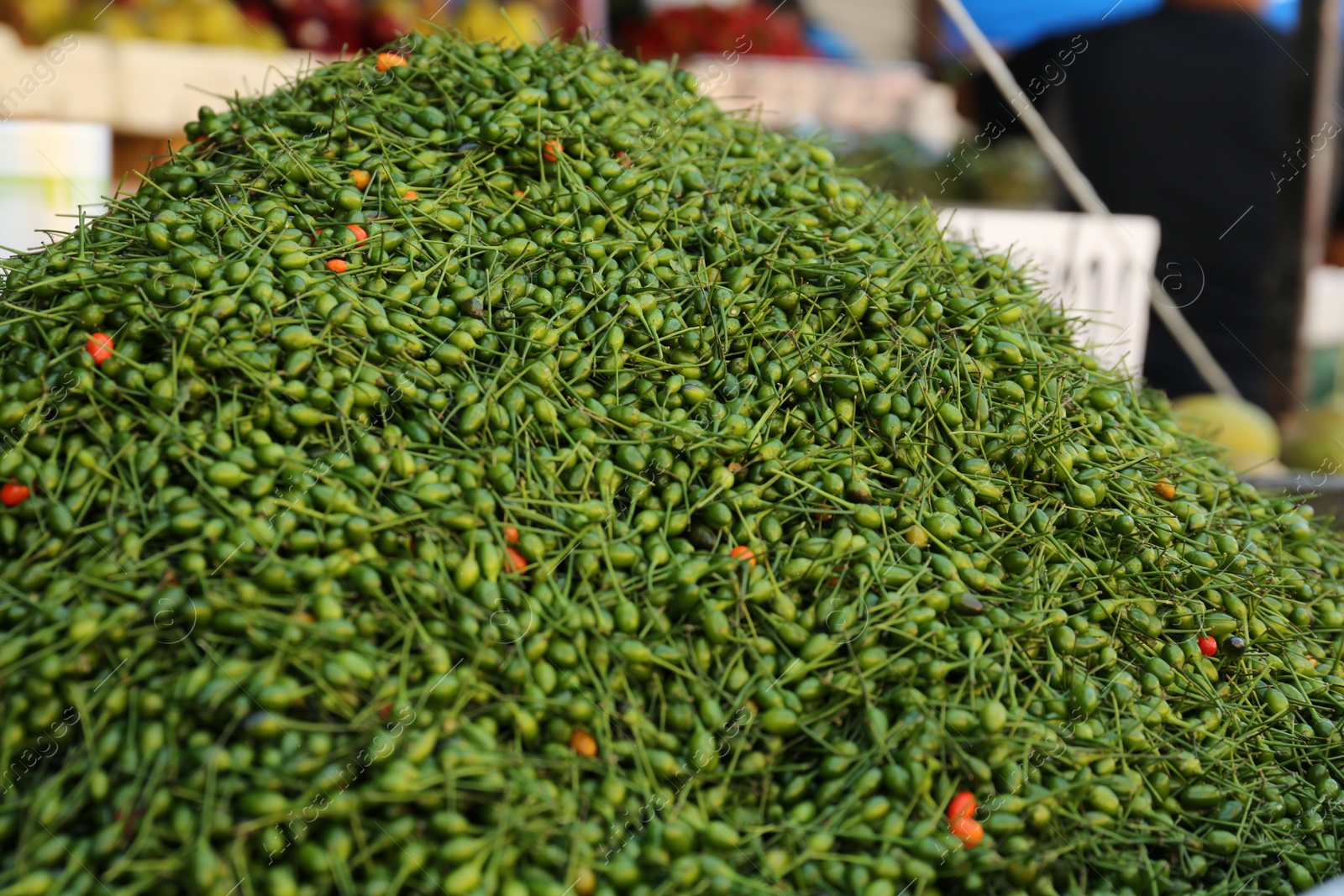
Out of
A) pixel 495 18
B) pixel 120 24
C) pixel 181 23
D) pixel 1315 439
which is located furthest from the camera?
pixel 495 18

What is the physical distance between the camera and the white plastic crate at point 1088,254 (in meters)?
2.61

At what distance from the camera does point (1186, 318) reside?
3629 millimetres

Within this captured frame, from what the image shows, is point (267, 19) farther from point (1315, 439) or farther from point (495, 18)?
point (1315, 439)

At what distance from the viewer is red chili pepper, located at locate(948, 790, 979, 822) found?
1.06 m

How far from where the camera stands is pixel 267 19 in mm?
3842

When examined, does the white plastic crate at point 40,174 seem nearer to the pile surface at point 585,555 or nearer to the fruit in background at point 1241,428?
the pile surface at point 585,555

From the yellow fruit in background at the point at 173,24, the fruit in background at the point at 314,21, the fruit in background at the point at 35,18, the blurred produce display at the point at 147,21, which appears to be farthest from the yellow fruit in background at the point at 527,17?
the fruit in background at the point at 35,18

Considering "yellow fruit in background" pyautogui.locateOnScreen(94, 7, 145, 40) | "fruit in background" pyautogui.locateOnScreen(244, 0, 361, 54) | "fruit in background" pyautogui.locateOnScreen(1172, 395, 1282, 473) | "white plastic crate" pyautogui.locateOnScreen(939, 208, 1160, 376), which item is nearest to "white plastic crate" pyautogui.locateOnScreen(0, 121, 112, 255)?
"yellow fruit in background" pyautogui.locateOnScreen(94, 7, 145, 40)

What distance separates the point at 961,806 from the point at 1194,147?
3069mm

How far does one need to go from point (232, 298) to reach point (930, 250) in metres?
0.97

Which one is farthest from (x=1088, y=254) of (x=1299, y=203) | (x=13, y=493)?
(x=13, y=493)

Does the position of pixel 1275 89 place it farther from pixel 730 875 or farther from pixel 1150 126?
pixel 730 875

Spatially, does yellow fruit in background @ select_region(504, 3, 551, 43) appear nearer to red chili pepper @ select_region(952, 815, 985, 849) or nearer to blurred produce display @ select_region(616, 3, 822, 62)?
blurred produce display @ select_region(616, 3, 822, 62)

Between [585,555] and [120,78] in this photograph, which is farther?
[120,78]
